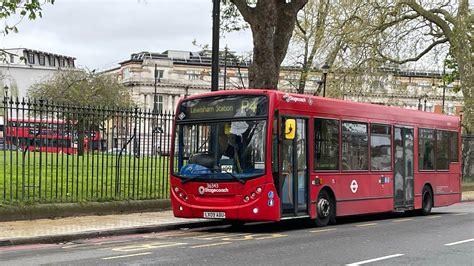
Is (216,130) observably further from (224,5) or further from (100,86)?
(100,86)

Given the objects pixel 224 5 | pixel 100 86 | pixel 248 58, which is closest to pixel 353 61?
pixel 248 58

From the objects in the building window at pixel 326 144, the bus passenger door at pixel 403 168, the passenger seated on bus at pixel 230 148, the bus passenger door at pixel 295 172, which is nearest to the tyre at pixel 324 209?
the bus passenger door at pixel 295 172

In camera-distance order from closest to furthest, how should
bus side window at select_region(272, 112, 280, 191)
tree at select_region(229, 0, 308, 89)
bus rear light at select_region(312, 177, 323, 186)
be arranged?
bus side window at select_region(272, 112, 280, 191)
bus rear light at select_region(312, 177, 323, 186)
tree at select_region(229, 0, 308, 89)

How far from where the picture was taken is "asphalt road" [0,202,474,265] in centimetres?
987

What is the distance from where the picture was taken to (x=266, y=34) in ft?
61.6

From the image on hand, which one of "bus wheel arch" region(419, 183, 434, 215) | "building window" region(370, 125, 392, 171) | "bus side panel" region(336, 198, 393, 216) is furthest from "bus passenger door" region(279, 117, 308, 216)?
"bus wheel arch" region(419, 183, 434, 215)

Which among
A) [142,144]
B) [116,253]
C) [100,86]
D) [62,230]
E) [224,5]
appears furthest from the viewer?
[100,86]

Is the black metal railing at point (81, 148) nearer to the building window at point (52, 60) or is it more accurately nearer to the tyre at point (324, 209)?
the tyre at point (324, 209)

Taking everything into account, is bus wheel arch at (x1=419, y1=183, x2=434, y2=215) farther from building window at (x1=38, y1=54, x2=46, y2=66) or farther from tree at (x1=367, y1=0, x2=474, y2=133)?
building window at (x1=38, y1=54, x2=46, y2=66)

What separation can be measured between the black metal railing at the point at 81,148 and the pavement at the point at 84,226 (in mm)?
927

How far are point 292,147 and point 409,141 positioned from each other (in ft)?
19.9

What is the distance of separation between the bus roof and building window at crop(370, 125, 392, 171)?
27 cm

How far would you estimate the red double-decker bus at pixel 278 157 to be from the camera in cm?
1367

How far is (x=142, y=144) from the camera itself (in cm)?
1764
